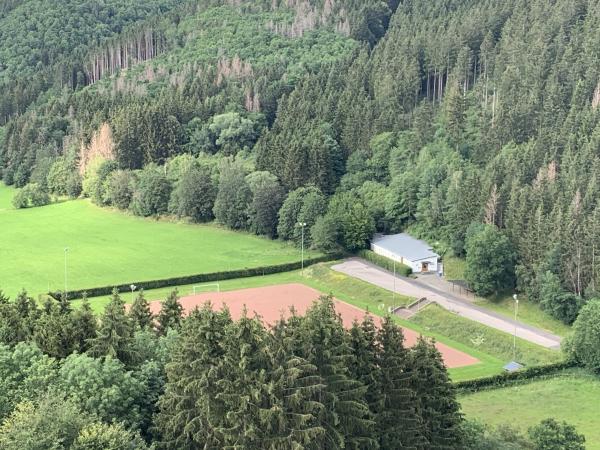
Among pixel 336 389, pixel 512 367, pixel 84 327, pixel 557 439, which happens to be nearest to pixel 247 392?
pixel 336 389

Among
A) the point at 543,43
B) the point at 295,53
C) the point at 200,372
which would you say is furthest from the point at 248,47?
the point at 200,372

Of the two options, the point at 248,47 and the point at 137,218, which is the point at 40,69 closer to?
the point at 248,47

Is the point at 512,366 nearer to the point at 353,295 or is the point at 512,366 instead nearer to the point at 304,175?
the point at 353,295

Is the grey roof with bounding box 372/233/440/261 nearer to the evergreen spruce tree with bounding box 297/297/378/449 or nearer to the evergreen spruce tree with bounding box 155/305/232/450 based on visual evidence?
the evergreen spruce tree with bounding box 297/297/378/449

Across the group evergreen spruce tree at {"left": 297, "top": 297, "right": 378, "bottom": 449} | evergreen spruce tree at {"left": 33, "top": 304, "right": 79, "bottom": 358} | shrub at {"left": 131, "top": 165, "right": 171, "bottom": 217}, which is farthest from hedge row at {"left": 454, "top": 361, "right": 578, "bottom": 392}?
shrub at {"left": 131, "top": 165, "right": 171, "bottom": 217}

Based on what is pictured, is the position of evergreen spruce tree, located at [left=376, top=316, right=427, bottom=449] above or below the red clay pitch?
above

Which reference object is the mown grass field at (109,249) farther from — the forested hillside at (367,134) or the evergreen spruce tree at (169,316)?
the evergreen spruce tree at (169,316)
